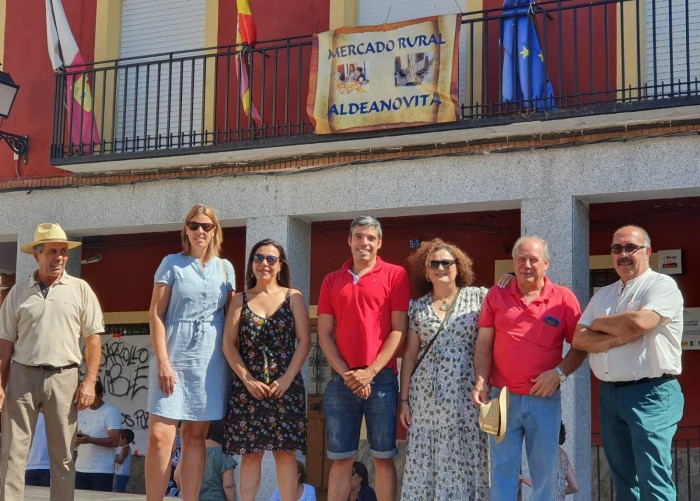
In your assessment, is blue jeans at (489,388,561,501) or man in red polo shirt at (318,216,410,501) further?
man in red polo shirt at (318,216,410,501)

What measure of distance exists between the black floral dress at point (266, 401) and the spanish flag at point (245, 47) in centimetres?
464

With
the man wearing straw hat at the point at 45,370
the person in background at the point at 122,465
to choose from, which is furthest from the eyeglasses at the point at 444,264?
the person in background at the point at 122,465

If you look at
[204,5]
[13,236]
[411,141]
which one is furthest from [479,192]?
[13,236]

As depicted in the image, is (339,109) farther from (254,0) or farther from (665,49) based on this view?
(665,49)

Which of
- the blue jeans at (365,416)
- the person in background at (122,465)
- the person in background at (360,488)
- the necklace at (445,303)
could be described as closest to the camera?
the blue jeans at (365,416)

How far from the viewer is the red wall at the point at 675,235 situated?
33.4ft

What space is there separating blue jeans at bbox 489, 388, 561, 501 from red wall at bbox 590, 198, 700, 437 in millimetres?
4735

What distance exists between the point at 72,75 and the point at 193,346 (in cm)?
589

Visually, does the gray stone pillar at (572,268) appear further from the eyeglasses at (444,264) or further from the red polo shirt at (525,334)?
the eyeglasses at (444,264)

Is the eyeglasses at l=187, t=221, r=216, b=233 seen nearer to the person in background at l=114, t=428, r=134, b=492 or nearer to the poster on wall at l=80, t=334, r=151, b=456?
the person in background at l=114, t=428, r=134, b=492

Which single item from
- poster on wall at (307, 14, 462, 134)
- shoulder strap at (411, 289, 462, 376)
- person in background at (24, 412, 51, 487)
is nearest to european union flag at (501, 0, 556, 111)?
poster on wall at (307, 14, 462, 134)

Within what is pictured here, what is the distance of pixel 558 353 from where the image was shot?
19.7 feet

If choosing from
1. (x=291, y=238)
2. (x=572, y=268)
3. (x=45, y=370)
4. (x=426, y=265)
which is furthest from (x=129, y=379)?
(x=426, y=265)

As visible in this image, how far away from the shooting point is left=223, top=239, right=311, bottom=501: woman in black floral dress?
6227 mm
